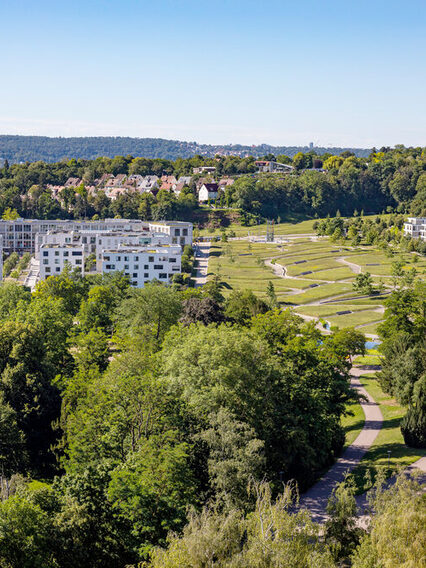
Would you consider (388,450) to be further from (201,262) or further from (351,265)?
(201,262)

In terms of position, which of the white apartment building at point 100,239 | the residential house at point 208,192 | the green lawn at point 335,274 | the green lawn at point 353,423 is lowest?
the green lawn at point 353,423

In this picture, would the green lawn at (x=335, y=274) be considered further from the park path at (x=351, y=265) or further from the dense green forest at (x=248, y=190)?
the dense green forest at (x=248, y=190)

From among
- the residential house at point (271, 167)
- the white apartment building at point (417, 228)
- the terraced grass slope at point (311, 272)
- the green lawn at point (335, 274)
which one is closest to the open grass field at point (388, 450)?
the terraced grass slope at point (311, 272)

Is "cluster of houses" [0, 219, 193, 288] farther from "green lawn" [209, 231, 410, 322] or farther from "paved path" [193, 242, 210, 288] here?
"green lawn" [209, 231, 410, 322]

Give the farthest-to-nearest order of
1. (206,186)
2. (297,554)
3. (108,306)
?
(206,186), (108,306), (297,554)

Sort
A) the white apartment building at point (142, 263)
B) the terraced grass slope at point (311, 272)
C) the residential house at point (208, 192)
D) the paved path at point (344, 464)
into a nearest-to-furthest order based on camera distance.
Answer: the paved path at point (344, 464) < the terraced grass slope at point (311, 272) < the white apartment building at point (142, 263) < the residential house at point (208, 192)

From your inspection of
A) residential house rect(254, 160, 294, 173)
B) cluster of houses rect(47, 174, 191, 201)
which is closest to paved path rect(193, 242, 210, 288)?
cluster of houses rect(47, 174, 191, 201)

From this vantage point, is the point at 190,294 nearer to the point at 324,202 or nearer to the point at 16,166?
the point at 324,202

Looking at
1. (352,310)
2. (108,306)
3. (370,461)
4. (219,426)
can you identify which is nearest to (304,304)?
(352,310)
